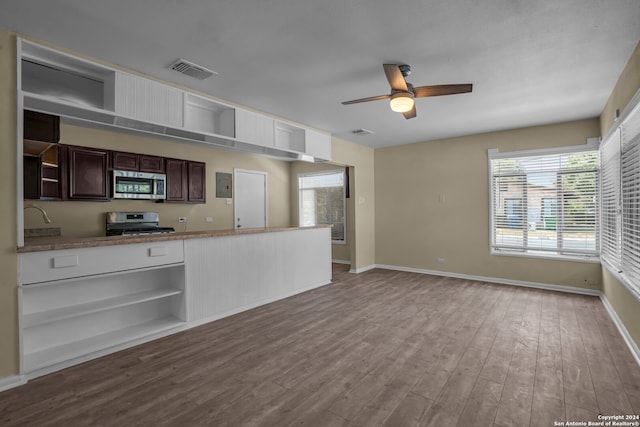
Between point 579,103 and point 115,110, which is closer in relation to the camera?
point 115,110

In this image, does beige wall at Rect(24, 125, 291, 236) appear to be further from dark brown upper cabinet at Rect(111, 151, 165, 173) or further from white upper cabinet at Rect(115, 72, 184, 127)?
white upper cabinet at Rect(115, 72, 184, 127)

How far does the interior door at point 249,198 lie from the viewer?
6.75m

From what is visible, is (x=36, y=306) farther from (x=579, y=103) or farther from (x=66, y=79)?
(x=579, y=103)

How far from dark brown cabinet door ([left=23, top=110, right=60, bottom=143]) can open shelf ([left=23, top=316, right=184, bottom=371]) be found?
1743mm

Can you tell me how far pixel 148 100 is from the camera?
312 centimetres

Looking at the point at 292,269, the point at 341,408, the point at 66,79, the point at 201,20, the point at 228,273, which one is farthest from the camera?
the point at 292,269

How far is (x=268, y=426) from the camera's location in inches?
75.0

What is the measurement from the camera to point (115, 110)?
2.88m

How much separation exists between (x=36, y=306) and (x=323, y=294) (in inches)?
128

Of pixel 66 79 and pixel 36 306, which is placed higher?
pixel 66 79

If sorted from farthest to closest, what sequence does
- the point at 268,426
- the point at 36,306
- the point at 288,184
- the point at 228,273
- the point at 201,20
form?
1. the point at 288,184
2. the point at 228,273
3. the point at 36,306
4. the point at 201,20
5. the point at 268,426

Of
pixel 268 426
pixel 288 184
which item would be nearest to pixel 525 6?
pixel 268 426

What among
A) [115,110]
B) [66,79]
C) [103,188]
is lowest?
[103,188]

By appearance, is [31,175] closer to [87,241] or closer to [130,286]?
[87,241]
